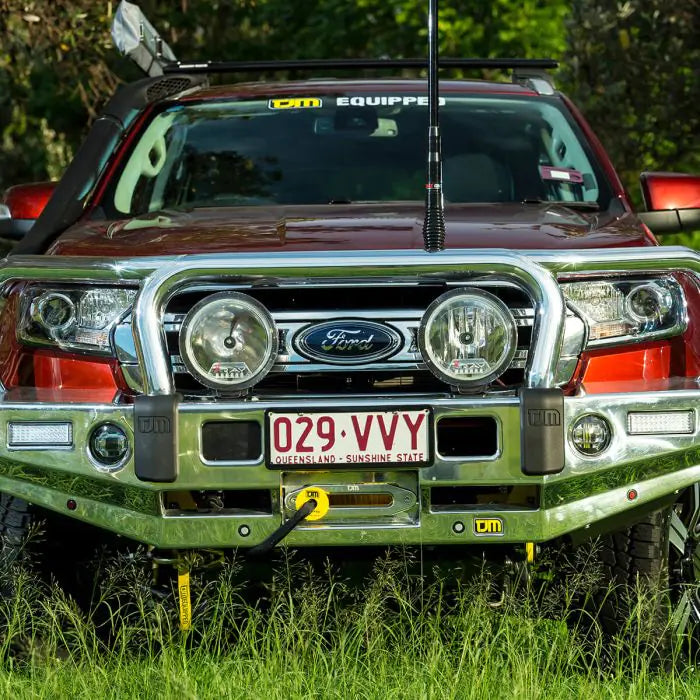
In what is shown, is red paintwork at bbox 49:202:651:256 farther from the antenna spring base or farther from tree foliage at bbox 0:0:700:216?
tree foliage at bbox 0:0:700:216

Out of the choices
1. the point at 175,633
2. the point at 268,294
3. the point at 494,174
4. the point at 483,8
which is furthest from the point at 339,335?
the point at 483,8

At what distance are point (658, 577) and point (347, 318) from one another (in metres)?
1.07

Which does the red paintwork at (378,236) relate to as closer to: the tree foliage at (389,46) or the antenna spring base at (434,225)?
the antenna spring base at (434,225)

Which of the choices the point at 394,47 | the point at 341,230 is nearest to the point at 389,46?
the point at 394,47

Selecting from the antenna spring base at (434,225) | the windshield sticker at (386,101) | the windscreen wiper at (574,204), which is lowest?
the windscreen wiper at (574,204)

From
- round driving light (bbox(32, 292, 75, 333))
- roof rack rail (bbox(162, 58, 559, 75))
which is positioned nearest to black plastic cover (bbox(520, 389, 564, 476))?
round driving light (bbox(32, 292, 75, 333))

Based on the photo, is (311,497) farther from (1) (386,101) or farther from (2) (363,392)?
(1) (386,101)

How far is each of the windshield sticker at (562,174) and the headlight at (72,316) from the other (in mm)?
1971

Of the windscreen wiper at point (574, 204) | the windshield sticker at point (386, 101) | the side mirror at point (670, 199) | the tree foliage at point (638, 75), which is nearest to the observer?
the windscreen wiper at point (574, 204)

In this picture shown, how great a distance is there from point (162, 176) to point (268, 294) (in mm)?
1937

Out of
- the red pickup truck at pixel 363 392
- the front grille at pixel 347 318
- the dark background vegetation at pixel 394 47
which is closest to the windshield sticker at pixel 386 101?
the red pickup truck at pixel 363 392

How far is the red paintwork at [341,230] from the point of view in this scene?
162 inches

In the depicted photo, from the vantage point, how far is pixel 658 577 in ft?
13.6

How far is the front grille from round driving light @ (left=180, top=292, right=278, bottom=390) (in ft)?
0.23
